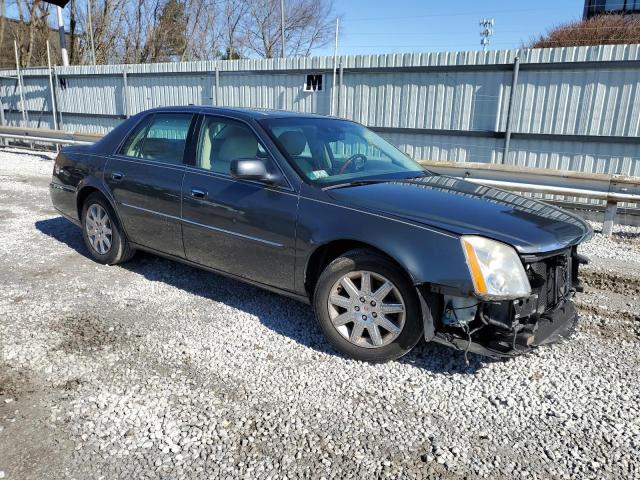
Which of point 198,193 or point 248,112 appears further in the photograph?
point 248,112

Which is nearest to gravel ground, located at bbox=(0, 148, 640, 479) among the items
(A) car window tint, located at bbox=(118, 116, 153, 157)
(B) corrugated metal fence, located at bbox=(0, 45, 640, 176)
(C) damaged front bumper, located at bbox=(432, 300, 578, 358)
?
(C) damaged front bumper, located at bbox=(432, 300, 578, 358)

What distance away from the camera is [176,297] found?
180 inches

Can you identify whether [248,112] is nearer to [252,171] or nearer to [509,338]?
[252,171]

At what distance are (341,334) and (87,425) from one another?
1603 mm

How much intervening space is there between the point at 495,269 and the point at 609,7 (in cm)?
2795

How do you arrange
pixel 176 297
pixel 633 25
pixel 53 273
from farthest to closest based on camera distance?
pixel 633 25 → pixel 53 273 → pixel 176 297

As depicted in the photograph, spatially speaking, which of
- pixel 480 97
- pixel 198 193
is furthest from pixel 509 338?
pixel 480 97

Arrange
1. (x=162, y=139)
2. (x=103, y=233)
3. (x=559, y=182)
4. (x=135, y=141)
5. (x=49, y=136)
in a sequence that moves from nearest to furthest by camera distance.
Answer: (x=162, y=139) → (x=135, y=141) → (x=103, y=233) → (x=559, y=182) → (x=49, y=136)

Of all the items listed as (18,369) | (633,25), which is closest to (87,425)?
(18,369)

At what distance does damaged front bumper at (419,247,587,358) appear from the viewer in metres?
2.97

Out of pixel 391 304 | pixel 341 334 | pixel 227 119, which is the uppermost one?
pixel 227 119

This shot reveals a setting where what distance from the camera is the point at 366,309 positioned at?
3340 millimetres

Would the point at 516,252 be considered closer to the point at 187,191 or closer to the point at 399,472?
the point at 399,472

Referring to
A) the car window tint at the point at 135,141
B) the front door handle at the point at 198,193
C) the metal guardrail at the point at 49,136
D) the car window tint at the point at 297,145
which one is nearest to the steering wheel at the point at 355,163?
the car window tint at the point at 297,145
